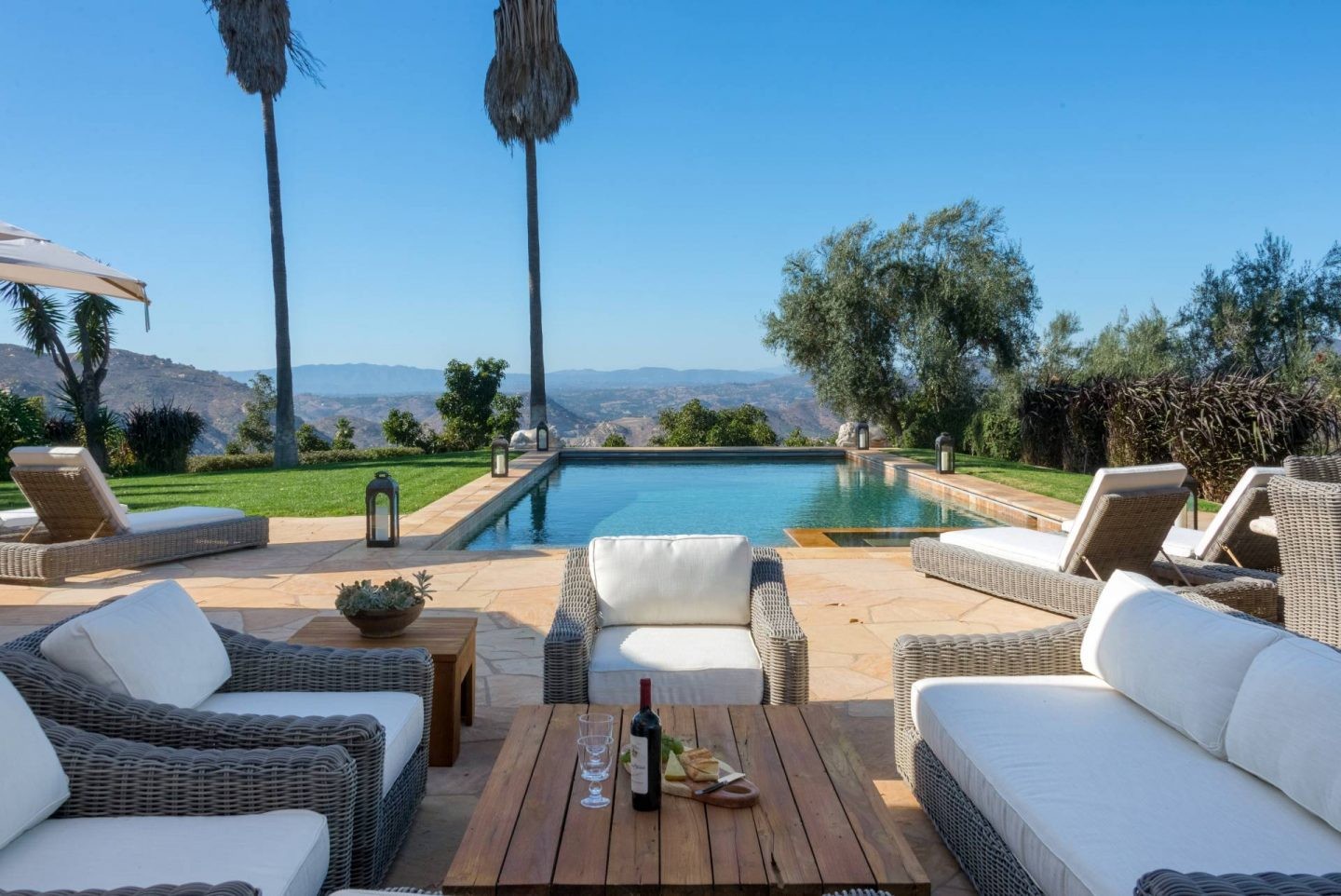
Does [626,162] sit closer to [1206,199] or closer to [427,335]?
[1206,199]

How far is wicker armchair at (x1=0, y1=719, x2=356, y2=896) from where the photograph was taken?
1.99m

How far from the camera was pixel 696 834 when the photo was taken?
1900mm

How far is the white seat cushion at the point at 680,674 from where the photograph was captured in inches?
125

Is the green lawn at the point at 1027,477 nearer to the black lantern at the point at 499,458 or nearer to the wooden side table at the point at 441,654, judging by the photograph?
the black lantern at the point at 499,458

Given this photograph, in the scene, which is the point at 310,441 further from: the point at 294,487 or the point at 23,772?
the point at 23,772

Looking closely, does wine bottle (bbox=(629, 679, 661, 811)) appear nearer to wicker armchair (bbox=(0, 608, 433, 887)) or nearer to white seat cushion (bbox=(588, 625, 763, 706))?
wicker armchair (bbox=(0, 608, 433, 887))

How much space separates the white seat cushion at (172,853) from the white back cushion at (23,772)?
2.5 inches

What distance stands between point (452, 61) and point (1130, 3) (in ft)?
52.8

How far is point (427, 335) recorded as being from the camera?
177ft

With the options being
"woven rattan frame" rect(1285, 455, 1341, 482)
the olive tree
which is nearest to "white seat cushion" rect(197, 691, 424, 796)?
"woven rattan frame" rect(1285, 455, 1341, 482)

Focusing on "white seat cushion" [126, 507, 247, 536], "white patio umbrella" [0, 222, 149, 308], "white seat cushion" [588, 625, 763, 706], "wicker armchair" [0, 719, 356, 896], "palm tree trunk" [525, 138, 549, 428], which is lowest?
"white seat cushion" [588, 625, 763, 706]

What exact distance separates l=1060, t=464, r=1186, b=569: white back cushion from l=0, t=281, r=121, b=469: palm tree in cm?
1581

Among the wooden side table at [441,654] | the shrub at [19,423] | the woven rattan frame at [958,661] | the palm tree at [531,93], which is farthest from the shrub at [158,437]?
the woven rattan frame at [958,661]

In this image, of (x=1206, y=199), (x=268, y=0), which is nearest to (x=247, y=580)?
(x=268, y=0)
